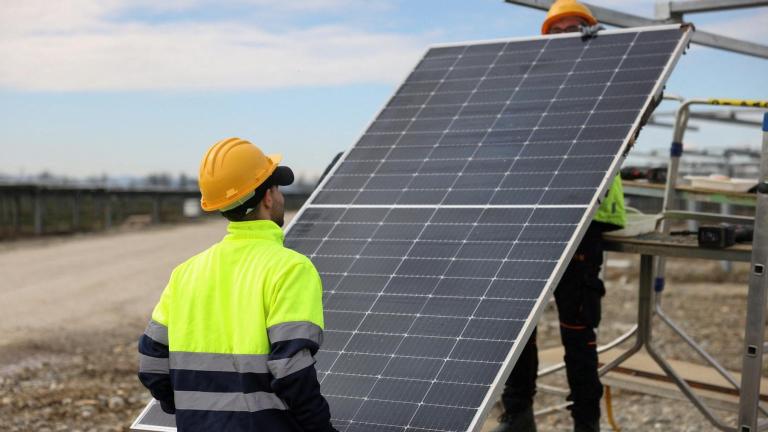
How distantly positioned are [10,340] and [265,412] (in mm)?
10178

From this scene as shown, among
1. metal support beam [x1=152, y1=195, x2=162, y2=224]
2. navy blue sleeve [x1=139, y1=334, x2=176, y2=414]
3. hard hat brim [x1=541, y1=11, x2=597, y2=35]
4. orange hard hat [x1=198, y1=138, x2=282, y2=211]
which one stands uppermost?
hard hat brim [x1=541, y1=11, x2=597, y2=35]

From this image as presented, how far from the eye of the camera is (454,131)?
6113 millimetres

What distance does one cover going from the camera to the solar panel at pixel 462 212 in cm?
438

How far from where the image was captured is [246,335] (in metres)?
3.39

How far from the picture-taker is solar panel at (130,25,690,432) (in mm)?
4375

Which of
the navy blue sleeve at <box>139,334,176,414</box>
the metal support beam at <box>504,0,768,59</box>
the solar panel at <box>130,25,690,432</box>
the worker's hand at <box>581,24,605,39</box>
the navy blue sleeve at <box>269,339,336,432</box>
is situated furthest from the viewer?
the metal support beam at <box>504,0,768,59</box>

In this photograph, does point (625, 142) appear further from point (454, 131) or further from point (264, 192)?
point (264, 192)

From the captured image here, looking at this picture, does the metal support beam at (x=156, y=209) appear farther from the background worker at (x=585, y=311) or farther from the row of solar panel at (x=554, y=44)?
the background worker at (x=585, y=311)

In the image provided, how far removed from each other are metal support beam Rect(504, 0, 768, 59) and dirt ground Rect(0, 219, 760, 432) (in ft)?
11.6

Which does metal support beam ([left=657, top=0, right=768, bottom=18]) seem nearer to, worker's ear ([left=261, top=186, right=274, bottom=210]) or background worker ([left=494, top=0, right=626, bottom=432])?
background worker ([left=494, top=0, right=626, bottom=432])

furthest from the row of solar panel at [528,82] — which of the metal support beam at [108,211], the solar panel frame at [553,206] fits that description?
the metal support beam at [108,211]

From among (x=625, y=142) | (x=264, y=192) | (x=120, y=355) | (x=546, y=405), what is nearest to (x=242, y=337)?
(x=264, y=192)

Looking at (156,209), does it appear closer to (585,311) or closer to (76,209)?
(76,209)

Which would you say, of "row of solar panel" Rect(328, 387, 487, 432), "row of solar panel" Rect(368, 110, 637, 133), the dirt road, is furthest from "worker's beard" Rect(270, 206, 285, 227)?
the dirt road
